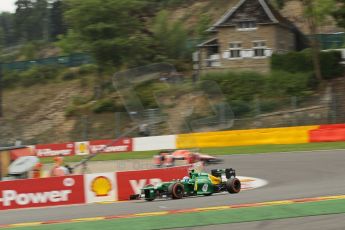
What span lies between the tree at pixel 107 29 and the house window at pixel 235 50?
867 centimetres

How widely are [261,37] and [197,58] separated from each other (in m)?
6.93

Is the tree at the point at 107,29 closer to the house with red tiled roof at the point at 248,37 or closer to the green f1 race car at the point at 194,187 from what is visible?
→ the house with red tiled roof at the point at 248,37

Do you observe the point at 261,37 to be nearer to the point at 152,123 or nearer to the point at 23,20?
the point at 152,123

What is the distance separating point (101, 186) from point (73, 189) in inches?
29.0

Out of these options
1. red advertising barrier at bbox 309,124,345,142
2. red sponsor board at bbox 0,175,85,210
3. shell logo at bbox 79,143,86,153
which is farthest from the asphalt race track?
shell logo at bbox 79,143,86,153

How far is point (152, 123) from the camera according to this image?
94.6ft

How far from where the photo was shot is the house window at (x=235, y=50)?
54312 mm

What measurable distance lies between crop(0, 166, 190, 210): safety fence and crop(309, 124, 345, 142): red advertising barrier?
54.1 ft

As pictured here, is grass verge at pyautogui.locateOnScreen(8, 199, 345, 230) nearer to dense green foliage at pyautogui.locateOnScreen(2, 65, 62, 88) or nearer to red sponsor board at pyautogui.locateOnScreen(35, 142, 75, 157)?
red sponsor board at pyautogui.locateOnScreen(35, 142, 75, 157)

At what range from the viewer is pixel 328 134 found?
30.4 metres

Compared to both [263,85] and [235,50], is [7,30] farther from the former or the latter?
[263,85]

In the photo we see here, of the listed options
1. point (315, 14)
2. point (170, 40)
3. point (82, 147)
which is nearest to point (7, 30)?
point (170, 40)

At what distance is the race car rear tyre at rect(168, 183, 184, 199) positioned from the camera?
13633 mm

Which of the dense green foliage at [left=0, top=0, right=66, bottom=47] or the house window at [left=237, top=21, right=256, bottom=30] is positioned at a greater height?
the dense green foliage at [left=0, top=0, right=66, bottom=47]
